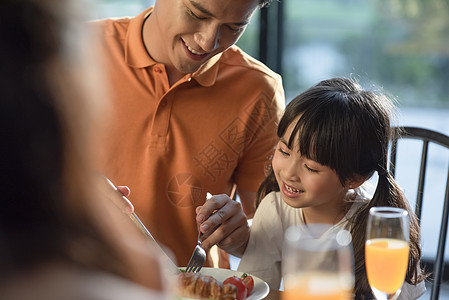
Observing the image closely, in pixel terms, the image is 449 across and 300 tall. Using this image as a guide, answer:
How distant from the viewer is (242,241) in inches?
65.5

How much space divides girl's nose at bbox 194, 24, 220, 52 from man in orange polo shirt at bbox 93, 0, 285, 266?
0.18 metres

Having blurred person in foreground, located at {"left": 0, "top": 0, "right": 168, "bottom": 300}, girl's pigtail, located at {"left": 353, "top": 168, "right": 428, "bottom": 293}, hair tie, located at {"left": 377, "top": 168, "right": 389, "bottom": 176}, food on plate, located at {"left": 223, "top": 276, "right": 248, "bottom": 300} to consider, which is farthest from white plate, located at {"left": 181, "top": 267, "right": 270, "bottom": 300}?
blurred person in foreground, located at {"left": 0, "top": 0, "right": 168, "bottom": 300}

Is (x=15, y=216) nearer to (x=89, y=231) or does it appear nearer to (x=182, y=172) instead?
(x=89, y=231)

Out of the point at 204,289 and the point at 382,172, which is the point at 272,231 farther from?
the point at 204,289

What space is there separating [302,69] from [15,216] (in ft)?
9.52

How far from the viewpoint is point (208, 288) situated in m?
1.21

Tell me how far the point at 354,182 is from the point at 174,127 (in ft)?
1.76

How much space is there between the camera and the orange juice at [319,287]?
2.83 ft

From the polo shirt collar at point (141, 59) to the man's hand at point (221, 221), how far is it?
41 cm

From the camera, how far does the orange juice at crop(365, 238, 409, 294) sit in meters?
1.23

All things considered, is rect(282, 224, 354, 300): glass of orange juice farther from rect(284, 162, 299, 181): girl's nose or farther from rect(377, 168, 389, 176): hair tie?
rect(377, 168, 389, 176): hair tie

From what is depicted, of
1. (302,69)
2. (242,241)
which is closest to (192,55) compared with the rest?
(242,241)

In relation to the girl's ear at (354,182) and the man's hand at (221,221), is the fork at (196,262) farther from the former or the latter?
the girl's ear at (354,182)

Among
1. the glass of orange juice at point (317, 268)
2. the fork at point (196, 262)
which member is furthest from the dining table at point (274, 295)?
the glass of orange juice at point (317, 268)
